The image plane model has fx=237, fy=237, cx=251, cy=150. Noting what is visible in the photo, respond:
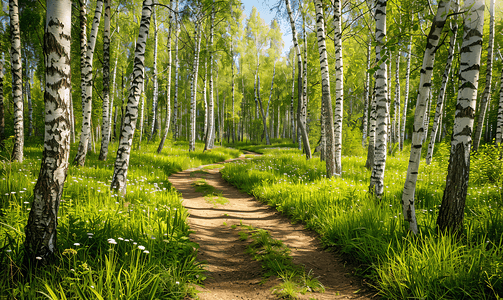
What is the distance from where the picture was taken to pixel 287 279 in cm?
304

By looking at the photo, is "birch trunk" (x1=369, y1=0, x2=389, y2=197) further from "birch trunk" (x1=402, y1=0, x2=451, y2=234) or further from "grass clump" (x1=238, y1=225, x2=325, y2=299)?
"grass clump" (x1=238, y1=225, x2=325, y2=299)

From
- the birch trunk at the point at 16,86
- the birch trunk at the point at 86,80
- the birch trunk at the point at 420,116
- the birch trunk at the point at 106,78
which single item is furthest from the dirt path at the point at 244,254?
the birch trunk at the point at 16,86

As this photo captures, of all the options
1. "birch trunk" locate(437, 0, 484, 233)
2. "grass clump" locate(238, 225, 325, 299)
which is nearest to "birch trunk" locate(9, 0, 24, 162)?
"grass clump" locate(238, 225, 325, 299)

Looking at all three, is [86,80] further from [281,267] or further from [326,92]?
[281,267]

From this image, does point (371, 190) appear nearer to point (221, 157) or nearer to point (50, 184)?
point (50, 184)

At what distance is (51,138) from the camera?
94.3 inches

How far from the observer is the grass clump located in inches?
113

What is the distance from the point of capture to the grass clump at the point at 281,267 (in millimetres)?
2867

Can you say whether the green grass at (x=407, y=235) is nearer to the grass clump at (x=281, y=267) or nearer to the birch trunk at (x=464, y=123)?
the birch trunk at (x=464, y=123)

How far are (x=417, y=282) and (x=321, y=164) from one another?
8.05m

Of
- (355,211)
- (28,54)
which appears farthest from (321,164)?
(28,54)

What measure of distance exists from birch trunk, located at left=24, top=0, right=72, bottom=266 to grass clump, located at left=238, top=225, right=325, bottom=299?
99.8 inches

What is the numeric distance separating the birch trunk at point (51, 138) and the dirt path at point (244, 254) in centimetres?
178

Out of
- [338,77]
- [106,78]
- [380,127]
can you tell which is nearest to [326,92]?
[338,77]
